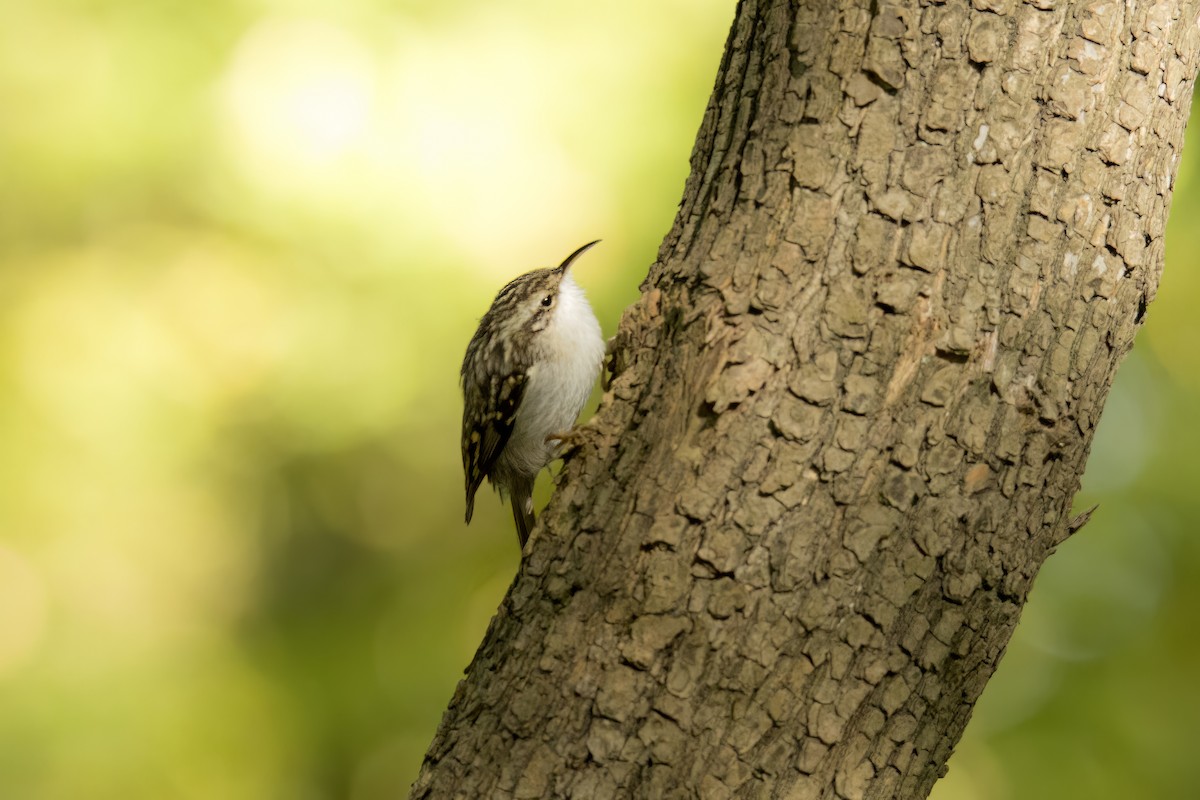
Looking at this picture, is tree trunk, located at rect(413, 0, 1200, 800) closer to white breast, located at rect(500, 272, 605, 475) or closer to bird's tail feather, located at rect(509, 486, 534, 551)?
white breast, located at rect(500, 272, 605, 475)

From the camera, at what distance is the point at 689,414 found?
1.89 m

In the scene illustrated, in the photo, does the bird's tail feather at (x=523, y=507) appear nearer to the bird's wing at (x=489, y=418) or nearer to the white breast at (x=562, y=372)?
the bird's wing at (x=489, y=418)

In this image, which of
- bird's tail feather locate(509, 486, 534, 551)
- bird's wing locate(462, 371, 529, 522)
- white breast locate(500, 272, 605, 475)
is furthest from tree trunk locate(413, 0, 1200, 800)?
bird's tail feather locate(509, 486, 534, 551)

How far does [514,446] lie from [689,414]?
208 centimetres

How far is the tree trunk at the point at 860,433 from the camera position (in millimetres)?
1782

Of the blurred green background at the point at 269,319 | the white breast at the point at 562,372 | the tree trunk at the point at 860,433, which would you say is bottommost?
the tree trunk at the point at 860,433

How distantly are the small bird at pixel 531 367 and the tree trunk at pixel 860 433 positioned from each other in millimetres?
1621

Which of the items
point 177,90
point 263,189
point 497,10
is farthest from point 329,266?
point 497,10

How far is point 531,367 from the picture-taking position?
367 centimetres

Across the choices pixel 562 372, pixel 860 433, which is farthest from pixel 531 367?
pixel 860 433

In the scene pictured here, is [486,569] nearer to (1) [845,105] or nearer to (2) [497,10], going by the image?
(2) [497,10]

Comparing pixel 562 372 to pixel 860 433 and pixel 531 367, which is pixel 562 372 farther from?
pixel 860 433

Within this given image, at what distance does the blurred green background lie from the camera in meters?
5.70

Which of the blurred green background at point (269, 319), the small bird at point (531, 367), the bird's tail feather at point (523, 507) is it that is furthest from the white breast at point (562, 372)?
the blurred green background at point (269, 319)
